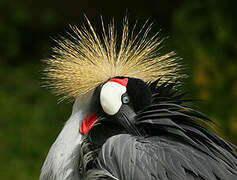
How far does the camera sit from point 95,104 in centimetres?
170

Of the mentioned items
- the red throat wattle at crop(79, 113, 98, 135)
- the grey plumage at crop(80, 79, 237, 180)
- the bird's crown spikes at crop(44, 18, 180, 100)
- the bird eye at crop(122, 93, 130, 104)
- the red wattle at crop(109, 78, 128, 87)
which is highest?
the bird's crown spikes at crop(44, 18, 180, 100)

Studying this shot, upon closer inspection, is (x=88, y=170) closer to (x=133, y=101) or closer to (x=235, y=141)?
(x=133, y=101)

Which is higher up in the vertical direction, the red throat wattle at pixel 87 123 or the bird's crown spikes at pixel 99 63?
the bird's crown spikes at pixel 99 63

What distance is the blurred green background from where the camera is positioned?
3.19m

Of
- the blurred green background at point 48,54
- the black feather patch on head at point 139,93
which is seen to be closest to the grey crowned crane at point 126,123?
the black feather patch on head at point 139,93

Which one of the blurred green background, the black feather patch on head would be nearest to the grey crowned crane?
the black feather patch on head

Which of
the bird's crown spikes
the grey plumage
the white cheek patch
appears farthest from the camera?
the bird's crown spikes

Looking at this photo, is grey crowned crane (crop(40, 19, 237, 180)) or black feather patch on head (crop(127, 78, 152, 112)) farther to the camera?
black feather patch on head (crop(127, 78, 152, 112))

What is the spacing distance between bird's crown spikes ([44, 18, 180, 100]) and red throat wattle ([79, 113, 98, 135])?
0.09 metres

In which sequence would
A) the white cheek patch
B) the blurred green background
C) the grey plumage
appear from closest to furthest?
the grey plumage
the white cheek patch
the blurred green background

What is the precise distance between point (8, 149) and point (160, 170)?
2069mm

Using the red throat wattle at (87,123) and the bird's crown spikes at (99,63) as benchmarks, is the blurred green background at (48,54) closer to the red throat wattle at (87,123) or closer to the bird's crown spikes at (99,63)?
the bird's crown spikes at (99,63)

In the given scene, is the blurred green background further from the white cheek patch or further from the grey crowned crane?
the white cheek patch

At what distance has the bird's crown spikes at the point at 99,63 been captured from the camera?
172 centimetres
